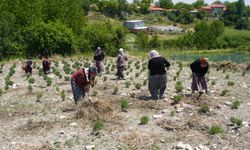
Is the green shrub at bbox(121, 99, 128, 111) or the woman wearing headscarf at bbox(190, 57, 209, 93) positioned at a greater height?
the woman wearing headscarf at bbox(190, 57, 209, 93)

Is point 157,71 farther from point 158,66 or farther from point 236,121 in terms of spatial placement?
point 236,121

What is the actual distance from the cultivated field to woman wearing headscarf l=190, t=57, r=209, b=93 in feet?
1.19

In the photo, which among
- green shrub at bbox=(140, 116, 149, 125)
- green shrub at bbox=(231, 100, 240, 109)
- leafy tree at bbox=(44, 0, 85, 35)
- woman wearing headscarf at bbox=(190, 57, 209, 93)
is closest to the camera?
green shrub at bbox=(140, 116, 149, 125)

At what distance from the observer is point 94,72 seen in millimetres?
10953

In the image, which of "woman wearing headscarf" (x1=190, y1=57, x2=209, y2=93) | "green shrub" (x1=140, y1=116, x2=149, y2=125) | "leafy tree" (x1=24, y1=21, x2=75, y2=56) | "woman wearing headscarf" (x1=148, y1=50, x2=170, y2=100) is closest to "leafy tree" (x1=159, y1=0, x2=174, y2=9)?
"leafy tree" (x1=24, y1=21, x2=75, y2=56)

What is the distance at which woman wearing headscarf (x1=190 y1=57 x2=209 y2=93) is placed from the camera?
1312cm

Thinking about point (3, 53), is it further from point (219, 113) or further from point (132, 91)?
point (219, 113)

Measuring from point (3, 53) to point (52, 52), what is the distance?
4068 mm

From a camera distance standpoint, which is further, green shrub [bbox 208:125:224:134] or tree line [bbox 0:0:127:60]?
tree line [bbox 0:0:127:60]

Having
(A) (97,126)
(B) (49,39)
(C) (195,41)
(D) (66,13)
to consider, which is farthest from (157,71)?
(C) (195,41)

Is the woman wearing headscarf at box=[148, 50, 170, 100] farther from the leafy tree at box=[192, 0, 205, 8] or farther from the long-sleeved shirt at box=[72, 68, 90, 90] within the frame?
the leafy tree at box=[192, 0, 205, 8]

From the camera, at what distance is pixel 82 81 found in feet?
37.2

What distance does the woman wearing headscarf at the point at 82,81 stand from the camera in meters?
11.1

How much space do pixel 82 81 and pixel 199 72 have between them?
407 centimetres
